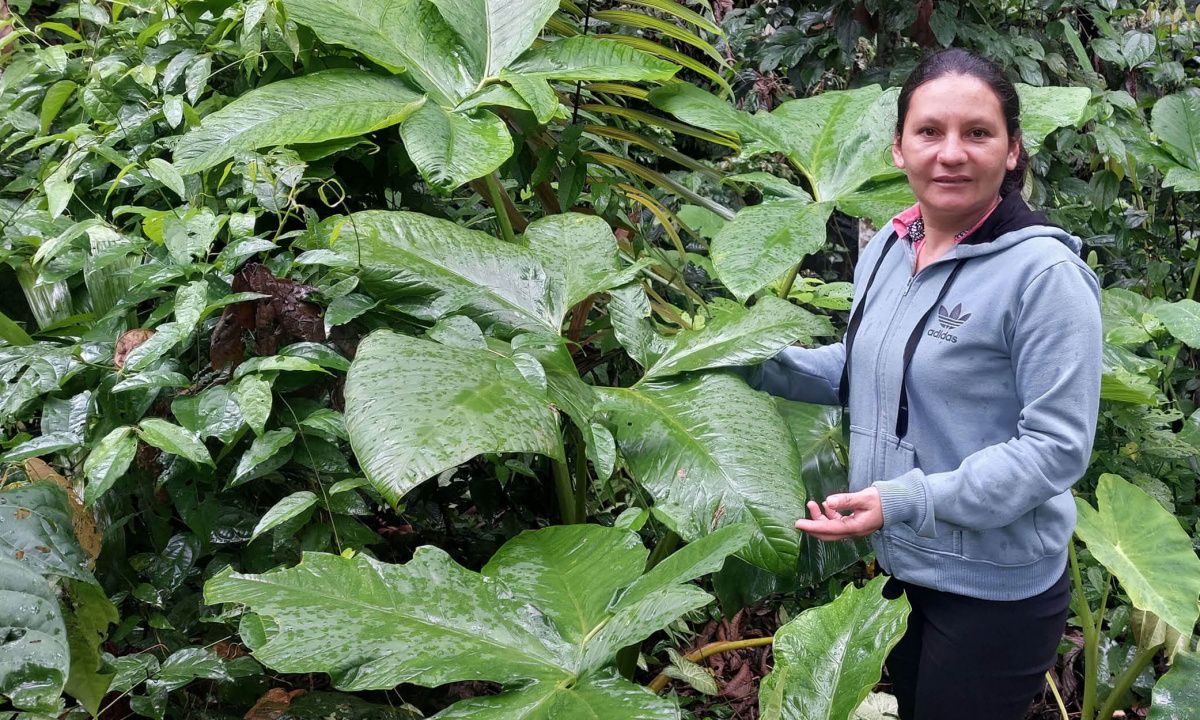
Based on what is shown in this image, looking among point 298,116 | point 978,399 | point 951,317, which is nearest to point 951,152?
point 951,317

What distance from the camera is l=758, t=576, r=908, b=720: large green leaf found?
3.50 ft

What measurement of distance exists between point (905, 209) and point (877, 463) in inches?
17.4

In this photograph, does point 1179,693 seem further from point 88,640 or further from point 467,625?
point 88,640

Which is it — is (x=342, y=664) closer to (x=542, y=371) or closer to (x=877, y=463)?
(x=542, y=371)

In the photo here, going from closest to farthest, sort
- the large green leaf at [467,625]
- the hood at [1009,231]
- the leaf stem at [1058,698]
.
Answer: the large green leaf at [467,625], the hood at [1009,231], the leaf stem at [1058,698]

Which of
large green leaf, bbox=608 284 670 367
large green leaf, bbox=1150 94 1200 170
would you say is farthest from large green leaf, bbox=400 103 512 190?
large green leaf, bbox=1150 94 1200 170

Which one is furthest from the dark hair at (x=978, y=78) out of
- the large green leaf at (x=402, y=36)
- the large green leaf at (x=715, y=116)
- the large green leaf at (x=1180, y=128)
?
the large green leaf at (x=1180, y=128)

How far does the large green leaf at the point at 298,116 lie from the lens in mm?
1477

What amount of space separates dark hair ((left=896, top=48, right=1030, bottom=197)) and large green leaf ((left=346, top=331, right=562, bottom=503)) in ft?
2.40

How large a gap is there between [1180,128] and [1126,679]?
1572 millimetres

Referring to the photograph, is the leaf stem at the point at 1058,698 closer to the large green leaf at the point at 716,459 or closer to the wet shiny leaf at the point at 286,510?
the large green leaf at the point at 716,459

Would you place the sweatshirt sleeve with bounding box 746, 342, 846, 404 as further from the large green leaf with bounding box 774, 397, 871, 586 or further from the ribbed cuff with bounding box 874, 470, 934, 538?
the ribbed cuff with bounding box 874, 470, 934, 538

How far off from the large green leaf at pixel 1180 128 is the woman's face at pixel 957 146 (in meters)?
1.69

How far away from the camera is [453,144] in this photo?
5.00 feet
